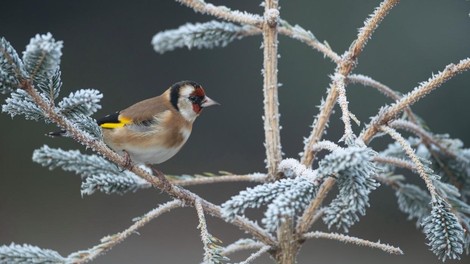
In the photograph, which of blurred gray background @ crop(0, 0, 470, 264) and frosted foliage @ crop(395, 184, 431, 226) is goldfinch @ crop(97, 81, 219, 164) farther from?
blurred gray background @ crop(0, 0, 470, 264)

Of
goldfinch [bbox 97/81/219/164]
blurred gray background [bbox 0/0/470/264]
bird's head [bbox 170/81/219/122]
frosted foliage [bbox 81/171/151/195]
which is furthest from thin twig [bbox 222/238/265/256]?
blurred gray background [bbox 0/0/470/264]

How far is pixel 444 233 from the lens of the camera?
2.67 feet

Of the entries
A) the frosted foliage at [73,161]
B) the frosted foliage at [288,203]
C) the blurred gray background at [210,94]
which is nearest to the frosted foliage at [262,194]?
the frosted foliage at [288,203]

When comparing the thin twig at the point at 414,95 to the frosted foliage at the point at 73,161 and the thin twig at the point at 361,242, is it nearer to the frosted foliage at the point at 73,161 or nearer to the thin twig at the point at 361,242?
the thin twig at the point at 361,242

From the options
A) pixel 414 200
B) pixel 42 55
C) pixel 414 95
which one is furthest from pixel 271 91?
pixel 42 55

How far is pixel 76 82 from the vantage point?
3.45 m

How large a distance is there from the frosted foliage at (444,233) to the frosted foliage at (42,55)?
486mm

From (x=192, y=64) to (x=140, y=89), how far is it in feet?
1.10

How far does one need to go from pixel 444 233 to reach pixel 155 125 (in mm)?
650

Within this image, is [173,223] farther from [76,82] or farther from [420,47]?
[420,47]

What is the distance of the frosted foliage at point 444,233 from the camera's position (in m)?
0.81

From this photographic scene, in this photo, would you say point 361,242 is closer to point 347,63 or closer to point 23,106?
point 347,63

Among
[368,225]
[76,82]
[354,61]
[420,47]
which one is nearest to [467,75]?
[420,47]

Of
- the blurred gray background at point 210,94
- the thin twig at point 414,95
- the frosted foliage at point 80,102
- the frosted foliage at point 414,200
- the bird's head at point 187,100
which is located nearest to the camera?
the frosted foliage at point 80,102
